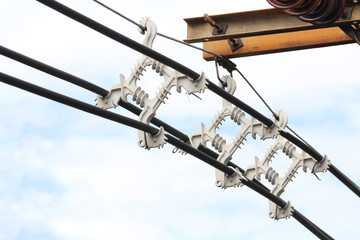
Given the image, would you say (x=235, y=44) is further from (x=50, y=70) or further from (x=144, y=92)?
(x=50, y=70)

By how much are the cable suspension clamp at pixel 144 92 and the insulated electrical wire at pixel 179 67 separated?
16 cm

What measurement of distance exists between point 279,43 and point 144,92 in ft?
10.3

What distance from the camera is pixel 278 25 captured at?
13.3 metres

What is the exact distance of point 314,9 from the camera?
1211 cm

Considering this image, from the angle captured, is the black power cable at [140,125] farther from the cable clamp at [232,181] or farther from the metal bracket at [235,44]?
the metal bracket at [235,44]

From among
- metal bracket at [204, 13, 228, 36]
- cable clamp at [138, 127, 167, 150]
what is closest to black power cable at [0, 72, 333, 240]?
cable clamp at [138, 127, 167, 150]

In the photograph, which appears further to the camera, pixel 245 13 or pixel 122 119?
pixel 245 13

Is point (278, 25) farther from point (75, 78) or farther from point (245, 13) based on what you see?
point (75, 78)

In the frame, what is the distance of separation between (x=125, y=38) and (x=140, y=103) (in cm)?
129

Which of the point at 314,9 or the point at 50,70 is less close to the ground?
the point at 314,9

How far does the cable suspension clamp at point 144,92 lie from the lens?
1144cm

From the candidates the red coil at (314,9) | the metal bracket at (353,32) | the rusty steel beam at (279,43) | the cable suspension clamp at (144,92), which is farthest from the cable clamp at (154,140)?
the metal bracket at (353,32)

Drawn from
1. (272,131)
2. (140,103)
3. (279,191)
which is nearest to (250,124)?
(272,131)

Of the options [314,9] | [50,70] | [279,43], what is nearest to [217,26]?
[279,43]
